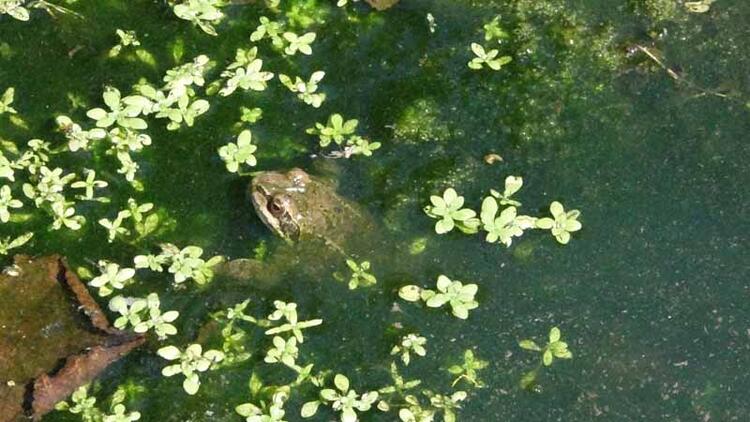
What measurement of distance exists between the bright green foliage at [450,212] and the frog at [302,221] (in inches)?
15.2

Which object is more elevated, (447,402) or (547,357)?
(547,357)

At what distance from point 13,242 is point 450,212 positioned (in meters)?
2.20

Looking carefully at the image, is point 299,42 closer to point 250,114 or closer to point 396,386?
point 250,114

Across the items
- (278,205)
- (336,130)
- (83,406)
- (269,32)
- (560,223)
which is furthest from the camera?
(269,32)

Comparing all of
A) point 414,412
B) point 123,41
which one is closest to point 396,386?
point 414,412

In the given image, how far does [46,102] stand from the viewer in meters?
4.75

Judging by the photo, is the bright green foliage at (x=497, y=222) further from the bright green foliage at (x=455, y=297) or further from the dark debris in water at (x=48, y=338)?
the dark debris in water at (x=48, y=338)

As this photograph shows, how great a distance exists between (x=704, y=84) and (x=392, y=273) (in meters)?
1.96

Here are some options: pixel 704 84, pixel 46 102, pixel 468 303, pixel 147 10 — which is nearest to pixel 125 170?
pixel 46 102

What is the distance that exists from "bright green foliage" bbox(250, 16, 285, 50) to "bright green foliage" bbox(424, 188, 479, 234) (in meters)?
1.19

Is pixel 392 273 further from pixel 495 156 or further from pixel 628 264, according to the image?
pixel 628 264

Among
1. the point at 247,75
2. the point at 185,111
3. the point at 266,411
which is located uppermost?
the point at 247,75

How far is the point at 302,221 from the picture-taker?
453 centimetres

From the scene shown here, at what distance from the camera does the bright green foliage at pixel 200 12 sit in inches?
184
